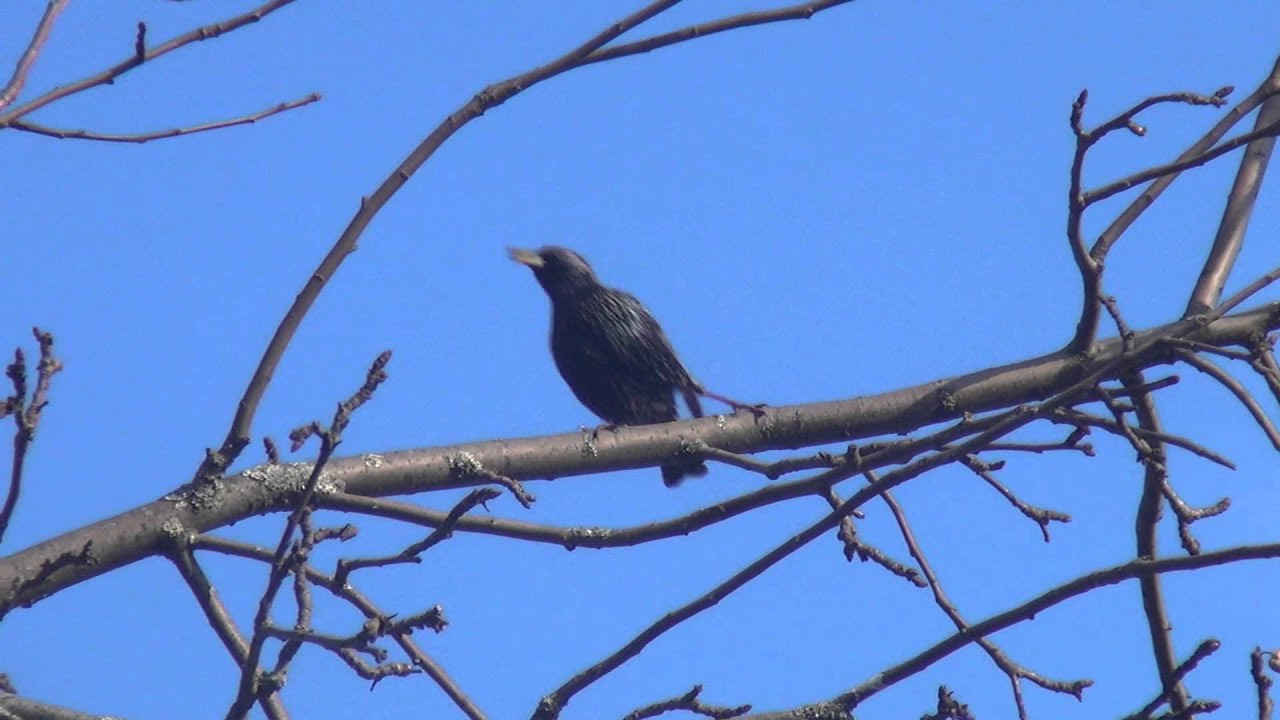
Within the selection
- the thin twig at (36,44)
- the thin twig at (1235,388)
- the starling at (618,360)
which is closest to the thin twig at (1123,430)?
the thin twig at (1235,388)

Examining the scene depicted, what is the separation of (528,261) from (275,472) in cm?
376

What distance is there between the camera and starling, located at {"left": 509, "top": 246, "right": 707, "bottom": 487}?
6566 mm

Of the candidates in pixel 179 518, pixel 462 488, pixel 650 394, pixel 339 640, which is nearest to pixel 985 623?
pixel 339 640

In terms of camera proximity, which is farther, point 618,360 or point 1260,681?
point 618,360

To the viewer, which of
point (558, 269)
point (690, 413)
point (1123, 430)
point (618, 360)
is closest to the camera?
point (1123, 430)

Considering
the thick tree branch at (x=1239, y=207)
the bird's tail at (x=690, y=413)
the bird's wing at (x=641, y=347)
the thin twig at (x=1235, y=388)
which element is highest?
the bird's wing at (x=641, y=347)

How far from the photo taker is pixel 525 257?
7148mm

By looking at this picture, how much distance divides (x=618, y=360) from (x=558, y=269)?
28.7 inches

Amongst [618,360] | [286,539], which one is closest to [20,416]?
[286,539]

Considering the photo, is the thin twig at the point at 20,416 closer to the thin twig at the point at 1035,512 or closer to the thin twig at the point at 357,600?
the thin twig at the point at 357,600

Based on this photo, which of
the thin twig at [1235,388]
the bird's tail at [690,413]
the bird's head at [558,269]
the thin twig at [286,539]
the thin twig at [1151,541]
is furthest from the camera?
the bird's head at [558,269]

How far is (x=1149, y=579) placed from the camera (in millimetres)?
3650

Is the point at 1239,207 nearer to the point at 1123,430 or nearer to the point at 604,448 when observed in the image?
the point at 1123,430

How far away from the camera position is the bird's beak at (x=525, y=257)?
712 centimetres
